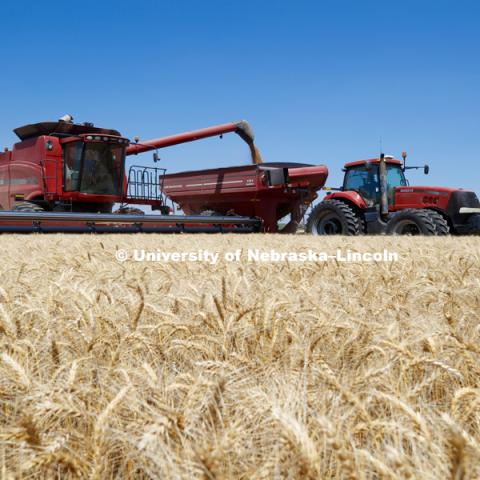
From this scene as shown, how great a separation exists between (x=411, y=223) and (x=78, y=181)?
7.63m

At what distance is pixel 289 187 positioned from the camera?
12.6 meters

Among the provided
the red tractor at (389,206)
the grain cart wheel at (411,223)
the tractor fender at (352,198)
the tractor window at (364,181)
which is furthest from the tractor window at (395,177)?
the grain cart wheel at (411,223)

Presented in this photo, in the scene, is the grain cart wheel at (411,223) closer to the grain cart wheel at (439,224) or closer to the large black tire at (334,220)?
the grain cart wheel at (439,224)

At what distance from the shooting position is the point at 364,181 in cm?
1110

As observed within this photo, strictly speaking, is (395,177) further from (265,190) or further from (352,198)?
(265,190)

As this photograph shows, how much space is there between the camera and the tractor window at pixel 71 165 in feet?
38.1

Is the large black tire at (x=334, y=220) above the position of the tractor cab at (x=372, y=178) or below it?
below

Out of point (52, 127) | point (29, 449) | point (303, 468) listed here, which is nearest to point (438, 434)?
point (303, 468)

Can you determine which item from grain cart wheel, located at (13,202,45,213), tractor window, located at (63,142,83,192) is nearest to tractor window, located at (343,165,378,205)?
tractor window, located at (63,142,83,192)

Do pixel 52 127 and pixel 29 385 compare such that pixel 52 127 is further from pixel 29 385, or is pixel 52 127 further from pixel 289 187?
pixel 29 385

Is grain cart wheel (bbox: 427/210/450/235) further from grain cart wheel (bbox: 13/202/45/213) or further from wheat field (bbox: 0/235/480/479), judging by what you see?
grain cart wheel (bbox: 13/202/45/213)

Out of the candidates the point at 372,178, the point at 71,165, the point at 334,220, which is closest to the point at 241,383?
the point at 372,178

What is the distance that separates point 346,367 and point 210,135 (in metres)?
15.2

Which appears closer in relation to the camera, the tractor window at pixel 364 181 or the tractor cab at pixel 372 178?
the tractor cab at pixel 372 178
